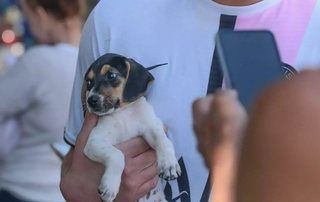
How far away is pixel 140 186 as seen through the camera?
1.45 metres

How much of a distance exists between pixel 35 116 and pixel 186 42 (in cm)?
143

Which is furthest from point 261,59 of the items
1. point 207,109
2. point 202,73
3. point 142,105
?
point 142,105

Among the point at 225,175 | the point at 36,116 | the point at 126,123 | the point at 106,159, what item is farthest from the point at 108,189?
the point at 36,116

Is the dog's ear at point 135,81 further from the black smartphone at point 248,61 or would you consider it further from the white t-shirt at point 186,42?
the black smartphone at point 248,61

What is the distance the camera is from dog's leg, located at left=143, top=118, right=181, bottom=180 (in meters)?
1.33

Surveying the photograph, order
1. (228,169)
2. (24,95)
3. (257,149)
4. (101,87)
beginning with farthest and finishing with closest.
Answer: (24,95), (101,87), (228,169), (257,149)

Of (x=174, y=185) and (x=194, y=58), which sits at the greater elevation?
(x=194, y=58)

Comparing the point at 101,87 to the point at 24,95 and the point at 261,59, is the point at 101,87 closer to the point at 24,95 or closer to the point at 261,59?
the point at 261,59

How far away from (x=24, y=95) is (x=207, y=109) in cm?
173

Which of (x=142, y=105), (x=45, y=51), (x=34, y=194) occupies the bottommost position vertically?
(x=34, y=194)

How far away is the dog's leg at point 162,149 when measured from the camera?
52.2 inches

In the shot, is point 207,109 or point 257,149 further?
point 207,109

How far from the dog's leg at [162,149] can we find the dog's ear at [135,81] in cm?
10

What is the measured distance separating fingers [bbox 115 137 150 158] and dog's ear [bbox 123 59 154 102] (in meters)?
0.12
